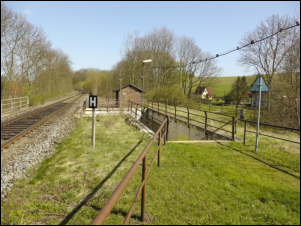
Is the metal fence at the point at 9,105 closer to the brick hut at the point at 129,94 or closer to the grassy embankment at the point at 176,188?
the brick hut at the point at 129,94

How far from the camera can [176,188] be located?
155 inches

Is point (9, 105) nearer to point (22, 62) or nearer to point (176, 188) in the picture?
point (22, 62)

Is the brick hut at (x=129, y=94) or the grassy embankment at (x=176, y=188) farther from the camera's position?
the brick hut at (x=129, y=94)

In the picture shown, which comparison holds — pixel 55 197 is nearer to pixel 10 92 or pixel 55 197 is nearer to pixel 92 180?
pixel 92 180

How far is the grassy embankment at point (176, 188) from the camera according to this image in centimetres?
315

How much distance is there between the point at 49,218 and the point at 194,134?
9.63 meters

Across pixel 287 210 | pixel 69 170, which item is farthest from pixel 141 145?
pixel 287 210

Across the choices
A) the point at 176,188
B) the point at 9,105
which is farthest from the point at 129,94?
the point at 176,188

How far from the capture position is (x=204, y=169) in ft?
16.4

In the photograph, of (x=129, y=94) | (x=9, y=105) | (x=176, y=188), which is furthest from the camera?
(x=129, y=94)

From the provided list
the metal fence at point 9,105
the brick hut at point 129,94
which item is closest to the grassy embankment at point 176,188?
the metal fence at point 9,105

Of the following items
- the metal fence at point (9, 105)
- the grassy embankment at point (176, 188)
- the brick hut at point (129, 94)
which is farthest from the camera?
the brick hut at point (129, 94)

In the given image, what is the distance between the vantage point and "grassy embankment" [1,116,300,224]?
3154 mm

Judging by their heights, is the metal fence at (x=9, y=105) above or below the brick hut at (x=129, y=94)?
below
